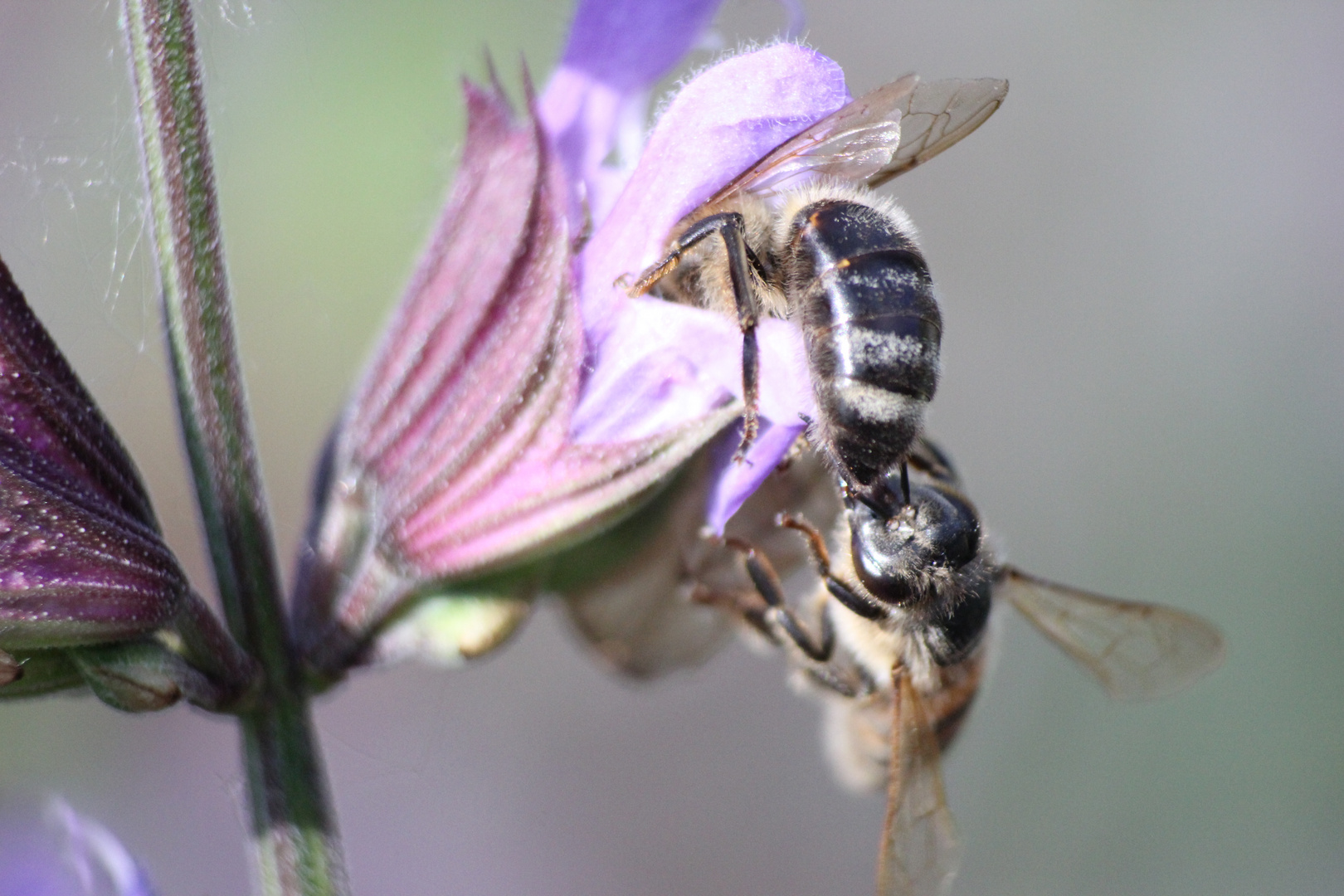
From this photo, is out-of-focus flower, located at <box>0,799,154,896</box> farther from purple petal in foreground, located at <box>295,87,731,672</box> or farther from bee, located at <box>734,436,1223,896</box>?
bee, located at <box>734,436,1223,896</box>

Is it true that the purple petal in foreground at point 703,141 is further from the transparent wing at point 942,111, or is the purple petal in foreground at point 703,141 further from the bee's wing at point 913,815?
the bee's wing at point 913,815

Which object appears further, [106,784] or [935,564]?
[106,784]

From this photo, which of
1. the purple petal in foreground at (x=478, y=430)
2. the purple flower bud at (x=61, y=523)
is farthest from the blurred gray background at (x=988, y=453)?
the purple flower bud at (x=61, y=523)

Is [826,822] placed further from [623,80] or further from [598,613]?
[623,80]

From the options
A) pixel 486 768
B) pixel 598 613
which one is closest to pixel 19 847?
pixel 598 613

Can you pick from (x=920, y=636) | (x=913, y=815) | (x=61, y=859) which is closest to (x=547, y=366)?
(x=920, y=636)

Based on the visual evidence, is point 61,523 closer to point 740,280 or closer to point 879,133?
point 740,280

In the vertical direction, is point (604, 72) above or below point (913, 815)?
above
